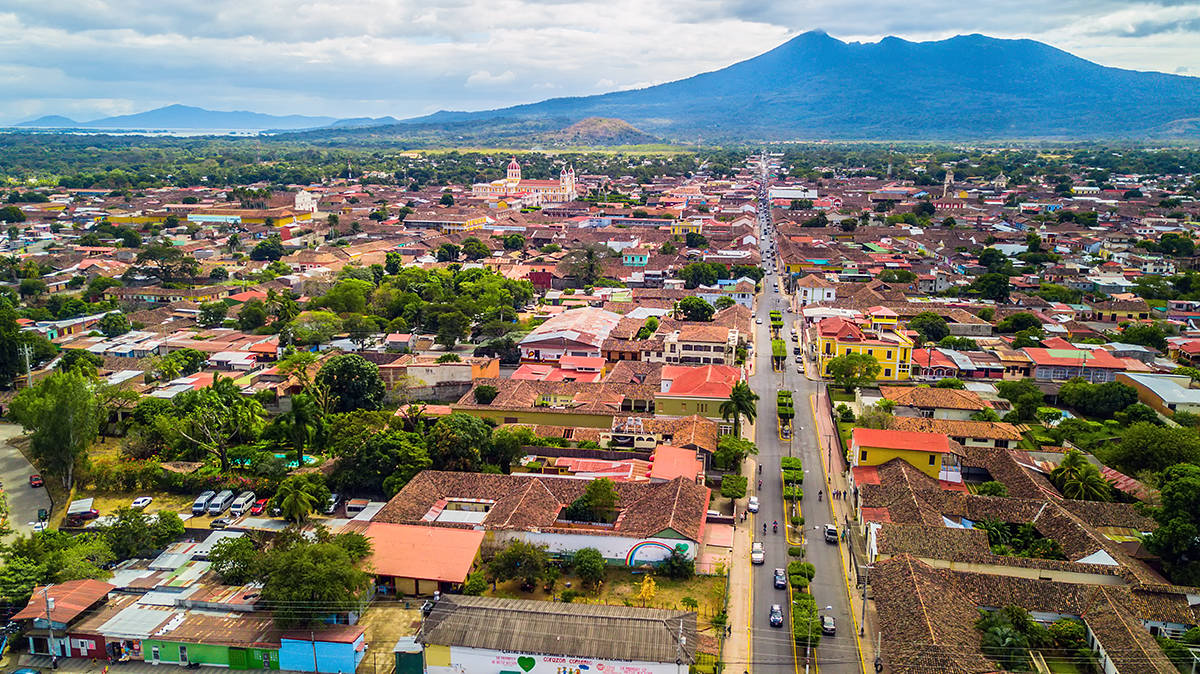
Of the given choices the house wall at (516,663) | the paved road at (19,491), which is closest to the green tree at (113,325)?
the paved road at (19,491)

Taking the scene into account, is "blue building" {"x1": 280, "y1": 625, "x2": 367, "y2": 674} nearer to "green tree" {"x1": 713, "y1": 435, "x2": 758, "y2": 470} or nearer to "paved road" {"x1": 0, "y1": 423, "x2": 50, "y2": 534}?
"paved road" {"x1": 0, "y1": 423, "x2": 50, "y2": 534}

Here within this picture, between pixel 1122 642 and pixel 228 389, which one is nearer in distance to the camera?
pixel 1122 642

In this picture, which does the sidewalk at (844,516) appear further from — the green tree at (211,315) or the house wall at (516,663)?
the green tree at (211,315)

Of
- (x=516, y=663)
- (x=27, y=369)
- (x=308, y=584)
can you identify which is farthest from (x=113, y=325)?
(x=516, y=663)

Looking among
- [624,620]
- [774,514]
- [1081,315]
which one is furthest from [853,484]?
[1081,315]

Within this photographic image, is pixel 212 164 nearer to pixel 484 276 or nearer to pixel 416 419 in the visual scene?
pixel 484 276

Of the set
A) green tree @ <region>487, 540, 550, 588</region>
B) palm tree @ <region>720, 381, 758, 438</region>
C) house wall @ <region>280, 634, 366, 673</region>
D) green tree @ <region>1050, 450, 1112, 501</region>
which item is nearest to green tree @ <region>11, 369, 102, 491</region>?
house wall @ <region>280, 634, 366, 673</region>
